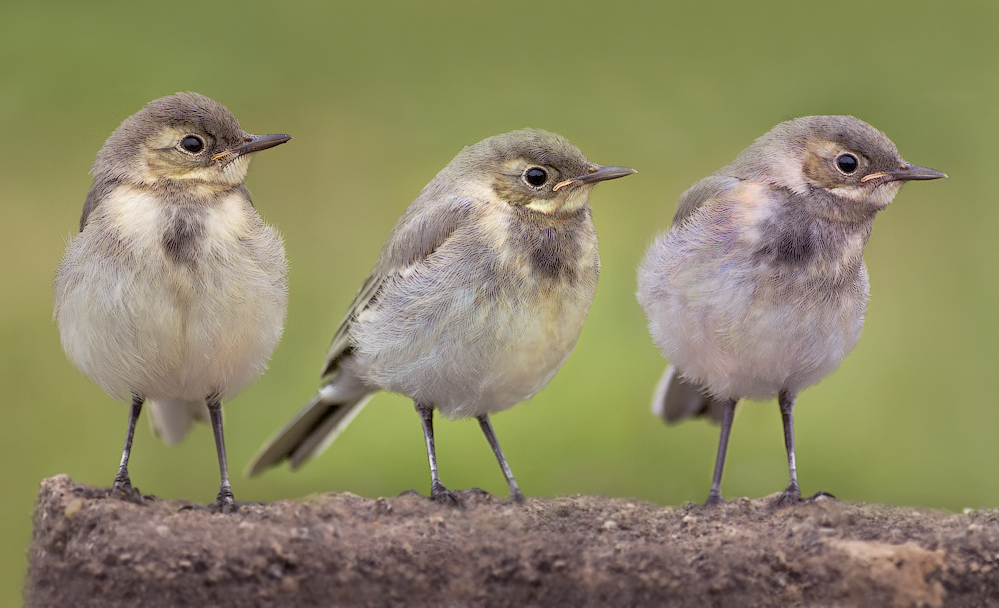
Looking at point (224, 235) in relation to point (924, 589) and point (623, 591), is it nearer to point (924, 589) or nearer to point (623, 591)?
point (623, 591)

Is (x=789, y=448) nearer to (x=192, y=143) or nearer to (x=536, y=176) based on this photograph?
(x=536, y=176)

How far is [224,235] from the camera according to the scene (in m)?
4.57

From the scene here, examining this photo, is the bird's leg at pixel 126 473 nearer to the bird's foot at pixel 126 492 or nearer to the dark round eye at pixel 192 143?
the bird's foot at pixel 126 492

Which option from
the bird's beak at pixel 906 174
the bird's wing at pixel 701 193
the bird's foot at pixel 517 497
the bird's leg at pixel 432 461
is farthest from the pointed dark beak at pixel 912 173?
the bird's leg at pixel 432 461

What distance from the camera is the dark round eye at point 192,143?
457 centimetres

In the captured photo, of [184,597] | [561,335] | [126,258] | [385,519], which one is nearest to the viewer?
[184,597]

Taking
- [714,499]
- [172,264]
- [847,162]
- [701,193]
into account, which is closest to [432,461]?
[714,499]

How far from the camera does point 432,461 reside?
4855mm

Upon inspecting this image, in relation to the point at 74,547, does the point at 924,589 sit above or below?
below

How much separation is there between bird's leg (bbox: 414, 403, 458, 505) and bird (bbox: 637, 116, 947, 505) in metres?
1.14

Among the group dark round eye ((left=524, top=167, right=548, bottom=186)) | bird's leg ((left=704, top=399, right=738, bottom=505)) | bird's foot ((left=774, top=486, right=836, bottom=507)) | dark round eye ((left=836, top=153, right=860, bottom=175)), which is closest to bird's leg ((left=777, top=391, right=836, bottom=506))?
bird's foot ((left=774, top=486, right=836, bottom=507))

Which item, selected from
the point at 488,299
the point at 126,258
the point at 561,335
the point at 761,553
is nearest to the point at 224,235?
the point at 126,258

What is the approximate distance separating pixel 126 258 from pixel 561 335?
187 centimetres

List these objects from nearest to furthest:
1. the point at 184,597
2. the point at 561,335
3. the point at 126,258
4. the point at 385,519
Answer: the point at 184,597, the point at 385,519, the point at 126,258, the point at 561,335
